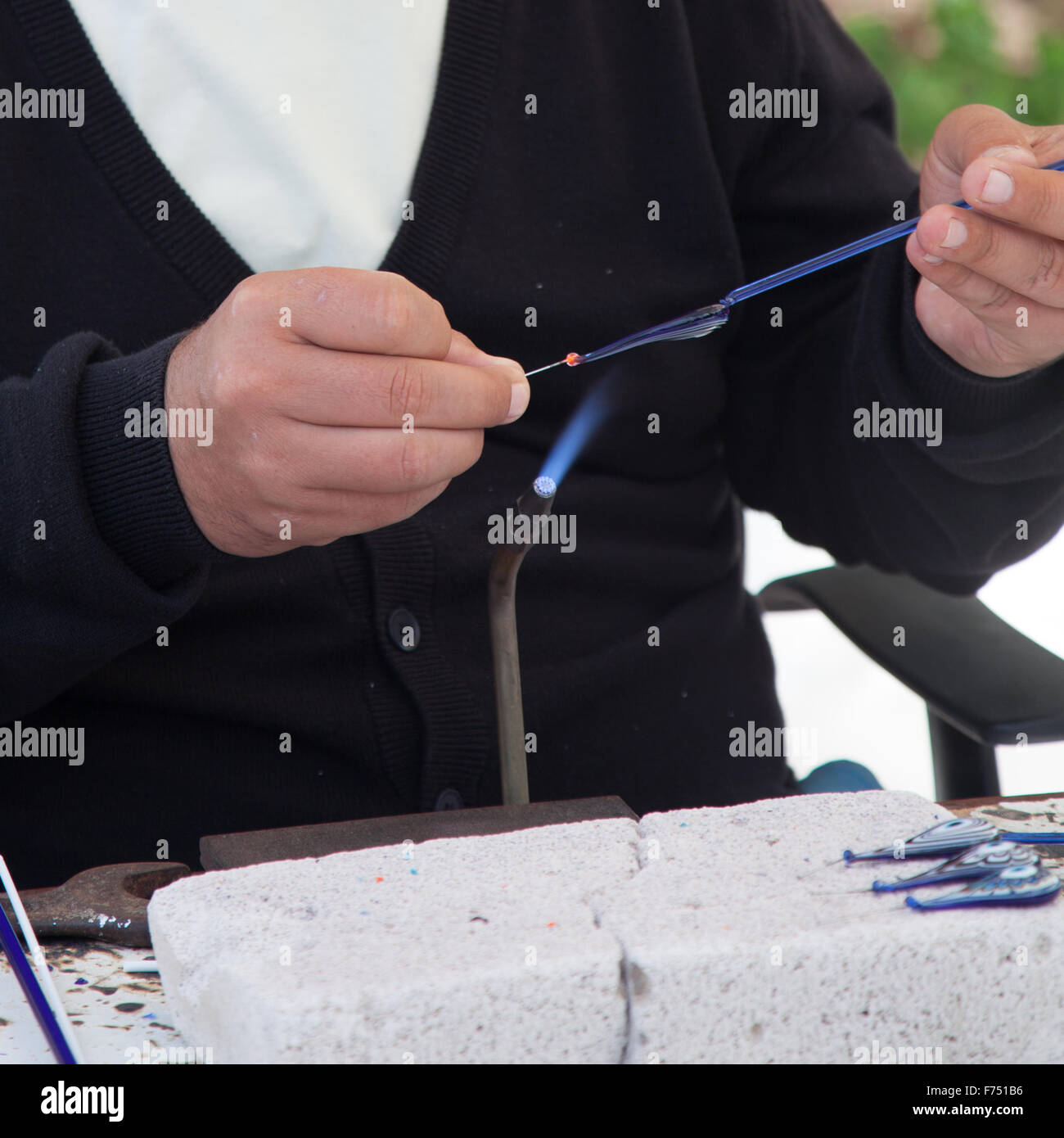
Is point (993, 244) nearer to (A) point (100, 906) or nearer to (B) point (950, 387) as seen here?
(B) point (950, 387)

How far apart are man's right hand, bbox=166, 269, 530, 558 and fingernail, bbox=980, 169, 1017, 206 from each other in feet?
0.93

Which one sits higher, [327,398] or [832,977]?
[327,398]

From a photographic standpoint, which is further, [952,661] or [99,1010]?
[952,661]

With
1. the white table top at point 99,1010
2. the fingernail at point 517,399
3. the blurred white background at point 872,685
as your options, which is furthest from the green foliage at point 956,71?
the white table top at point 99,1010

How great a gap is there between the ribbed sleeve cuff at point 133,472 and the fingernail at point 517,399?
19 centimetres

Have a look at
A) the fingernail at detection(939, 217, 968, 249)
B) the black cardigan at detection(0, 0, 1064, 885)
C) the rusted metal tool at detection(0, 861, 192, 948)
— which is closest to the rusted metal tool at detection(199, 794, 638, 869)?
the rusted metal tool at detection(0, 861, 192, 948)

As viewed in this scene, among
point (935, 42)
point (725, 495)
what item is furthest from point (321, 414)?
point (935, 42)

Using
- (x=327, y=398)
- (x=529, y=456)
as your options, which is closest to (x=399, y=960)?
(x=327, y=398)

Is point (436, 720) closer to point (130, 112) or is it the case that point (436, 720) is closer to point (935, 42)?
point (130, 112)

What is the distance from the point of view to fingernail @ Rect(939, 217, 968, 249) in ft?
2.29

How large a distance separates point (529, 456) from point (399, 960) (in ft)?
1.98

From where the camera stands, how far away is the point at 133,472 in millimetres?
698

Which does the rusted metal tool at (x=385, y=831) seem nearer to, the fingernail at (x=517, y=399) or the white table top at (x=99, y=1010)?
the white table top at (x=99, y=1010)

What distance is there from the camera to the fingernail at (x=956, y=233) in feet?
2.29
